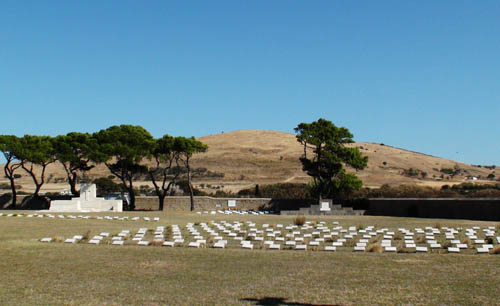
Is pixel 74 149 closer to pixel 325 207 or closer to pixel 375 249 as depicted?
pixel 325 207

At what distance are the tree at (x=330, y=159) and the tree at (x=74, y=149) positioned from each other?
19.0 meters

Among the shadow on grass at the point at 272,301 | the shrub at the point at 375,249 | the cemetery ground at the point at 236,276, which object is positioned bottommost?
the shadow on grass at the point at 272,301

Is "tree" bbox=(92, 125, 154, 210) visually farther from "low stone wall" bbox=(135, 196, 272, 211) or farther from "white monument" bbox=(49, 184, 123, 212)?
"low stone wall" bbox=(135, 196, 272, 211)

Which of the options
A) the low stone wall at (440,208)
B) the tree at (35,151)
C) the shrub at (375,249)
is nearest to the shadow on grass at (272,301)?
the shrub at (375,249)

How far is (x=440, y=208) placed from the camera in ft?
131

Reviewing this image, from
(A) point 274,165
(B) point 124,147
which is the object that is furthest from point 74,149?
(A) point 274,165

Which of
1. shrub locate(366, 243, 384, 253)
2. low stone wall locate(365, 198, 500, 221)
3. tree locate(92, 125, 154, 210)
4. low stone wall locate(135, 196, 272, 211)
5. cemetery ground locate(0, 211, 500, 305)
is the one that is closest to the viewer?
cemetery ground locate(0, 211, 500, 305)

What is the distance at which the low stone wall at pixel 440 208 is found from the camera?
116 feet

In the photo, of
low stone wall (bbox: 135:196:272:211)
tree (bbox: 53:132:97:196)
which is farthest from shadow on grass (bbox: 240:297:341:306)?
low stone wall (bbox: 135:196:272:211)

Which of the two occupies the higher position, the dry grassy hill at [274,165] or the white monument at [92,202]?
the dry grassy hill at [274,165]

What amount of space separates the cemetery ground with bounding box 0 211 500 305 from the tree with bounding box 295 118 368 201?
32.6 m

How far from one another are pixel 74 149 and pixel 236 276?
40.8m

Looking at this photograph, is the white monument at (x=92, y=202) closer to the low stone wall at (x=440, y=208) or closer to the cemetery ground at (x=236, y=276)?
the low stone wall at (x=440, y=208)

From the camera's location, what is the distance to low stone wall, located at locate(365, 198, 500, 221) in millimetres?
35344
